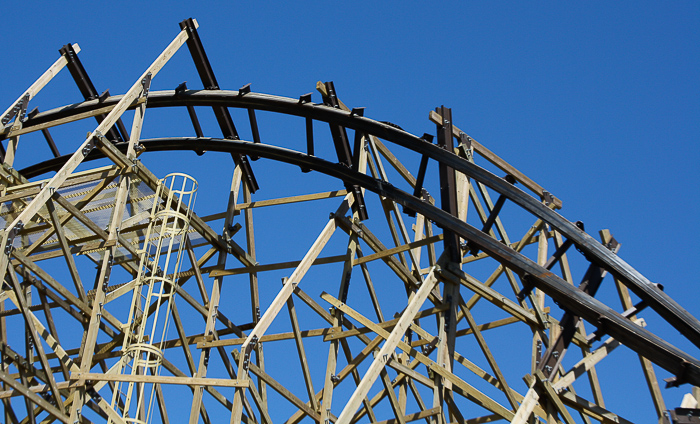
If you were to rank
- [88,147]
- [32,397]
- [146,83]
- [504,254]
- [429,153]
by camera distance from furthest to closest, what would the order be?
[146,83] → [429,153] → [88,147] → [504,254] → [32,397]

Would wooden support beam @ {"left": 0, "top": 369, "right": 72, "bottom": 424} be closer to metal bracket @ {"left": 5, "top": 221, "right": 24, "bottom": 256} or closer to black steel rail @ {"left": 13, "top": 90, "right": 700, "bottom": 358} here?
metal bracket @ {"left": 5, "top": 221, "right": 24, "bottom": 256}

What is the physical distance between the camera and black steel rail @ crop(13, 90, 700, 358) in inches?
430

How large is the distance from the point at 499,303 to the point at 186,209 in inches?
227

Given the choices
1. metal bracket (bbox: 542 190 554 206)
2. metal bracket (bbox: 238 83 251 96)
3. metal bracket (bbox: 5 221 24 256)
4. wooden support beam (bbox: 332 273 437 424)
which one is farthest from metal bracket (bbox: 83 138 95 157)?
metal bracket (bbox: 542 190 554 206)

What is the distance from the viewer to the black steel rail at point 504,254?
10.3 meters

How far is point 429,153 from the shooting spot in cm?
1325

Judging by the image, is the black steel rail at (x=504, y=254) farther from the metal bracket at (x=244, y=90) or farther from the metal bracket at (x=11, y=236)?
the metal bracket at (x=11, y=236)

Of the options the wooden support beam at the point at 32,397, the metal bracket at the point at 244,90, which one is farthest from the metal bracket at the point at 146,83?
the wooden support beam at the point at 32,397

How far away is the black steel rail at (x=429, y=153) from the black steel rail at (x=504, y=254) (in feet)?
1.68

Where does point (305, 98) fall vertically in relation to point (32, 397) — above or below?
above

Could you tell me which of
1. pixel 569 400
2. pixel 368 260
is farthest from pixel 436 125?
pixel 569 400

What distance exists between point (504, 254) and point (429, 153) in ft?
7.08

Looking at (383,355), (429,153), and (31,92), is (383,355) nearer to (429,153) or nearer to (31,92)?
(429,153)

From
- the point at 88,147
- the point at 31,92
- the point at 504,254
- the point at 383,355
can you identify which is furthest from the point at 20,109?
the point at 504,254
